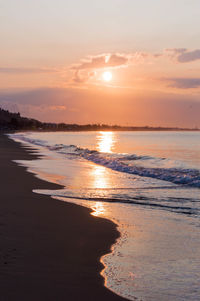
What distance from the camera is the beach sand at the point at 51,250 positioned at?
4656 millimetres

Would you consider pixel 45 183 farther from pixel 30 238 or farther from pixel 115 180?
pixel 30 238

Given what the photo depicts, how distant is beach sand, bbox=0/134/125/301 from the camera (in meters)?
4.66

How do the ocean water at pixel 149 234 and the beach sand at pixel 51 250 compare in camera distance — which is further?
the ocean water at pixel 149 234

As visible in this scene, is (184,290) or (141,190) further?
(141,190)


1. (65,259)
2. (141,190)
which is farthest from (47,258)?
(141,190)

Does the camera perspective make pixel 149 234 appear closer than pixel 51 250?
No

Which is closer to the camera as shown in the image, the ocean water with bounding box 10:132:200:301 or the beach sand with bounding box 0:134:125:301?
the beach sand with bounding box 0:134:125:301

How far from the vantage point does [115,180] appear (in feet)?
56.8

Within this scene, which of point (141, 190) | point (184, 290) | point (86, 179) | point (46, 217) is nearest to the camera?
point (184, 290)

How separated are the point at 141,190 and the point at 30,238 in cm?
773

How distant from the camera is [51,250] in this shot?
248 inches

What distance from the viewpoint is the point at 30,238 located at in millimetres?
6898

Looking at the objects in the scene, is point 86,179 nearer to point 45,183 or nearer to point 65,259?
point 45,183

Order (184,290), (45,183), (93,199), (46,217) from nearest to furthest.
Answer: (184,290) < (46,217) < (93,199) < (45,183)
